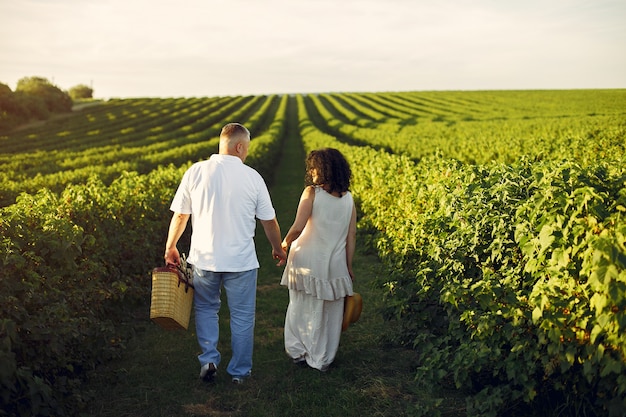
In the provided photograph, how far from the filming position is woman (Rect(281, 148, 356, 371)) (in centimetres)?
537

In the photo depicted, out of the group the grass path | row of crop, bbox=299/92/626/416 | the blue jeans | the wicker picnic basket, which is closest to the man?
the blue jeans

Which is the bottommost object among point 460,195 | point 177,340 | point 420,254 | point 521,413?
point 177,340

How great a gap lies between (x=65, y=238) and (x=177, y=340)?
2.01 m

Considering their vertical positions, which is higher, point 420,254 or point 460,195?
point 460,195

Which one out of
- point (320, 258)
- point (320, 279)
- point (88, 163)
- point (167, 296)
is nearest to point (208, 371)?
point (167, 296)

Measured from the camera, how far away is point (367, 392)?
505 centimetres

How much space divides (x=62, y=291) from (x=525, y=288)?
397cm

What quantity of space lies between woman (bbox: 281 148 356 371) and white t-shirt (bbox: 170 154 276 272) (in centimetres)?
55

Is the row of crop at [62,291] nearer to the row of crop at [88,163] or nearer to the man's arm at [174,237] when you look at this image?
the man's arm at [174,237]

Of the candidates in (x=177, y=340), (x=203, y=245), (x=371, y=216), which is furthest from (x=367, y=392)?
(x=371, y=216)

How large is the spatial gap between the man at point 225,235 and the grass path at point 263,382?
0.34 m

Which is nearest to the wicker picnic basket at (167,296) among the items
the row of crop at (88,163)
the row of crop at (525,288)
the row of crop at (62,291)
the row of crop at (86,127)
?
the row of crop at (62,291)

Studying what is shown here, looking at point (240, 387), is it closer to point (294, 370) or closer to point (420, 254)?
point (294, 370)

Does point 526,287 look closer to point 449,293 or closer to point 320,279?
point 449,293
